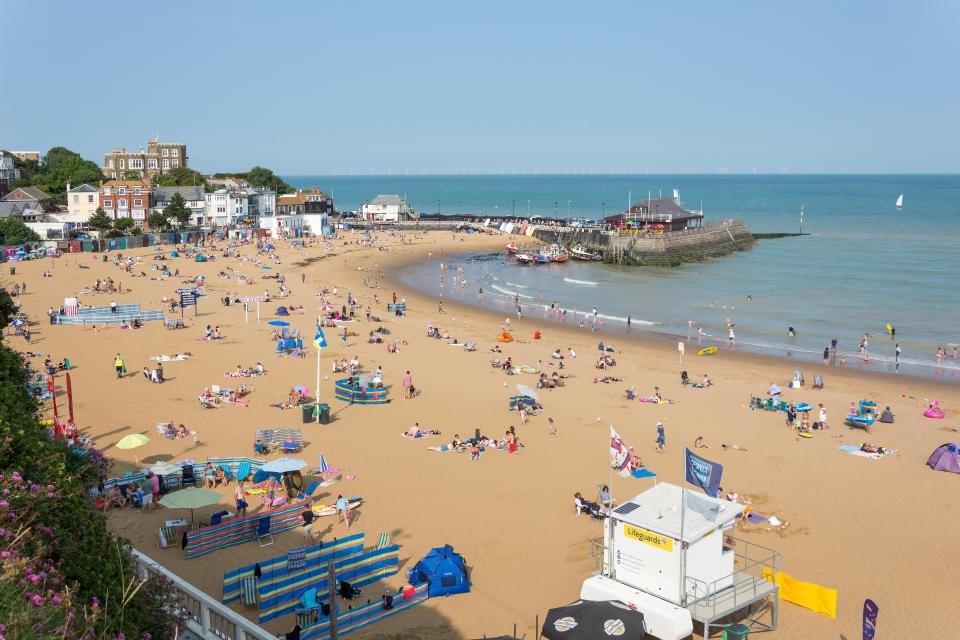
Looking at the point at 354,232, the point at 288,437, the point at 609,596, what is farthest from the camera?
the point at 354,232

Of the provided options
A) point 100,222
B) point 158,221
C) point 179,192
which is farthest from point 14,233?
point 179,192

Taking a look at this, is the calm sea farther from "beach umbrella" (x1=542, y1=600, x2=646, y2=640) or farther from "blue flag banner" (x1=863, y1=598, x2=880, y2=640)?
"beach umbrella" (x1=542, y1=600, x2=646, y2=640)

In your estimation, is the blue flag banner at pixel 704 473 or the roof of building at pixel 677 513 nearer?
the roof of building at pixel 677 513

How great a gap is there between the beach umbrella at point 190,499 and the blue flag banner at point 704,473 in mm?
8521

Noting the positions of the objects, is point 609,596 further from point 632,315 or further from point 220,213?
point 220,213

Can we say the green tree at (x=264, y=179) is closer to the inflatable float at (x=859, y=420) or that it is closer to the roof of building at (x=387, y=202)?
the roof of building at (x=387, y=202)

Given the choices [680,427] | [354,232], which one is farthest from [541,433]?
[354,232]

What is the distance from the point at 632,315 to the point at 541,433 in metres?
23.8

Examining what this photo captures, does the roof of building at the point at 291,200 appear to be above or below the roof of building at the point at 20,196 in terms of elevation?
below

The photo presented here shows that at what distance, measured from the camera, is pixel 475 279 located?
58688mm

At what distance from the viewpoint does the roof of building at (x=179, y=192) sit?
3086 inches

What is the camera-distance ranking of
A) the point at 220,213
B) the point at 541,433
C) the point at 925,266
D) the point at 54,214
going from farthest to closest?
the point at 220,213 → the point at 54,214 → the point at 925,266 → the point at 541,433

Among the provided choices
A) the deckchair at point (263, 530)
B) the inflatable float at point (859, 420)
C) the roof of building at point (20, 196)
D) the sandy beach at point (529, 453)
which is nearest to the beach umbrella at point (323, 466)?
the sandy beach at point (529, 453)

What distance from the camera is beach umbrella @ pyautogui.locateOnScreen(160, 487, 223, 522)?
48.0ft
